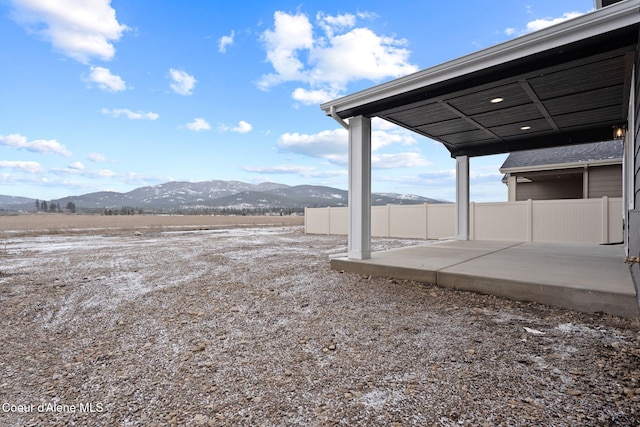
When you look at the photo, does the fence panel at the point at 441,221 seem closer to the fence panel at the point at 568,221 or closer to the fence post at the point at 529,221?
the fence post at the point at 529,221

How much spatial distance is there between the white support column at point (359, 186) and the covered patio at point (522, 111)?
0.02 meters

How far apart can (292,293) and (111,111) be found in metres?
40.1

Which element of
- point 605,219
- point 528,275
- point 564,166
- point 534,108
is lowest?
point 528,275

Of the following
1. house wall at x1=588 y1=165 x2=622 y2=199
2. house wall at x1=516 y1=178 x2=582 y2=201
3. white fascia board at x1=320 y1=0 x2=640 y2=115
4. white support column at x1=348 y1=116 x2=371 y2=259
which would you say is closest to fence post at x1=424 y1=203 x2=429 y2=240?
house wall at x1=516 y1=178 x2=582 y2=201

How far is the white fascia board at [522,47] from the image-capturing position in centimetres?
306

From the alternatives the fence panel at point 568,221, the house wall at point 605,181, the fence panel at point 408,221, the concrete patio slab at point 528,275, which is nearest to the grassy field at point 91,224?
the fence panel at point 408,221

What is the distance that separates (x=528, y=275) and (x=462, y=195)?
5362 mm

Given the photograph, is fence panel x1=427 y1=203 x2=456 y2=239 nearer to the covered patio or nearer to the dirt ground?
the covered patio

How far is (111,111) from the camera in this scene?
34406mm

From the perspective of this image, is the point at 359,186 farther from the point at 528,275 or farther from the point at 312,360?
the point at 312,360

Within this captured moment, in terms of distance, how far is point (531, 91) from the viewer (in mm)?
4836

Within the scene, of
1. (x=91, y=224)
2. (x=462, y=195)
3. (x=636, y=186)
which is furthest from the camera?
(x=91, y=224)

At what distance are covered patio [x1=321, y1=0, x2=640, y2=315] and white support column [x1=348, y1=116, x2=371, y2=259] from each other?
0.7 inches

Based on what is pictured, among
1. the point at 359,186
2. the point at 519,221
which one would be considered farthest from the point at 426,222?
the point at 359,186
